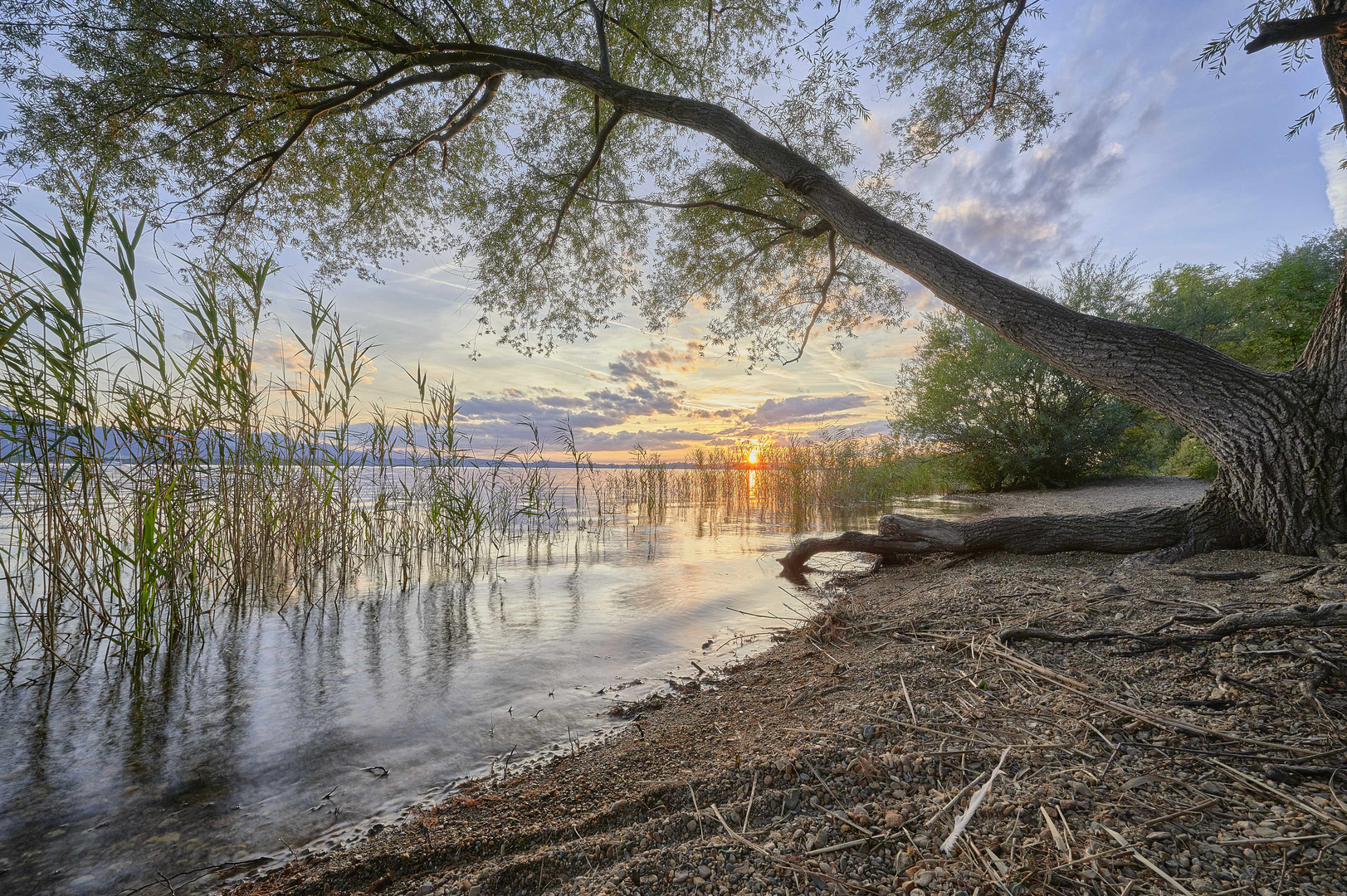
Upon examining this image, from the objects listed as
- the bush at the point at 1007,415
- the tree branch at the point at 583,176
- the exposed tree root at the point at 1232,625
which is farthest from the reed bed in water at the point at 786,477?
the exposed tree root at the point at 1232,625

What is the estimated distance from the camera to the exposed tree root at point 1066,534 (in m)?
4.00

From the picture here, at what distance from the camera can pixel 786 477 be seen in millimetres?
12945

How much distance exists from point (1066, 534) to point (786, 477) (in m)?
8.40

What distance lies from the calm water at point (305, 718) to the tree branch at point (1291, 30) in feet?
14.5

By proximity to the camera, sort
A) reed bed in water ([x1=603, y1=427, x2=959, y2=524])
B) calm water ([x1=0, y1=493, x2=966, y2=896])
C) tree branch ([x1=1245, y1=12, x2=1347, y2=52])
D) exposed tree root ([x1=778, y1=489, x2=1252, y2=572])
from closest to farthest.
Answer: calm water ([x1=0, y1=493, x2=966, y2=896])
tree branch ([x1=1245, y1=12, x2=1347, y2=52])
exposed tree root ([x1=778, y1=489, x2=1252, y2=572])
reed bed in water ([x1=603, y1=427, x2=959, y2=524])

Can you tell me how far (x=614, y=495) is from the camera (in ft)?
47.5

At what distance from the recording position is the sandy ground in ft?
3.67

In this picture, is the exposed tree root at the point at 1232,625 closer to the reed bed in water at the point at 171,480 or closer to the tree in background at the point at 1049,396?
the reed bed in water at the point at 171,480

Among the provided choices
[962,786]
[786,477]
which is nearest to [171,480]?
[962,786]

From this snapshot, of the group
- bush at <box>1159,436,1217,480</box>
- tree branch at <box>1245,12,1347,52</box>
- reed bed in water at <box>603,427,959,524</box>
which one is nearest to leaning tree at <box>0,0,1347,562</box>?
tree branch at <box>1245,12,1347,52</box>

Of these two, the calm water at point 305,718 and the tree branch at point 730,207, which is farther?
the tree branch at point 730,207

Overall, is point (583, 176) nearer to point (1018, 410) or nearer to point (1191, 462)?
point (1018, 410)

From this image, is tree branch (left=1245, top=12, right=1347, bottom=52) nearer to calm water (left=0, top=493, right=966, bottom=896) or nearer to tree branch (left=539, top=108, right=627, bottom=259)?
calm water (left=0, top=493, right=966, bottom=896)

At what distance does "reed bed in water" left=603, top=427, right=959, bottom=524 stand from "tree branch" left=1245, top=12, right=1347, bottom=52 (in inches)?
347
